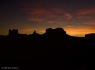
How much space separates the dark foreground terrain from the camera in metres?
47.7

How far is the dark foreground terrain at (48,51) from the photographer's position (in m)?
47.7

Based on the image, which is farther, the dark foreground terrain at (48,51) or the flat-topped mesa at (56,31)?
the flat-topped mesa at (56,31)

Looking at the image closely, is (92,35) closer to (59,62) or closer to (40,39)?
(40,39)

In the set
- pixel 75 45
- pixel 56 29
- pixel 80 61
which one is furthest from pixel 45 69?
pixel 56 29

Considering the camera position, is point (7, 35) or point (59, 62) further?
point (7, 35)

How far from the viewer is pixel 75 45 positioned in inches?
2778

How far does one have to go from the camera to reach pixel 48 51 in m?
60.2

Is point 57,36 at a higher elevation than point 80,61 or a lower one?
higher

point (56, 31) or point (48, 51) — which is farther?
point (56, 31)

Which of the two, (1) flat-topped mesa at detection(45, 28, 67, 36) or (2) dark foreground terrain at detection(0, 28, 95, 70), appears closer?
(2) dark foreground terrain at detection(0, 28, 95, 70)

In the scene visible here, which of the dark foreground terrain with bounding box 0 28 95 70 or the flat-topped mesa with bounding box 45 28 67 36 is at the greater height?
the flat-topped mesa with bounding box 45 28 67 36

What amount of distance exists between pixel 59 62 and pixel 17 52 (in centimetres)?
2062

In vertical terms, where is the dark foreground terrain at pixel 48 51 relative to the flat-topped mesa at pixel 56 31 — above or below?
below

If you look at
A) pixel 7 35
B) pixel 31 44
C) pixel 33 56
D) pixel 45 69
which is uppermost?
pixel 7 35
